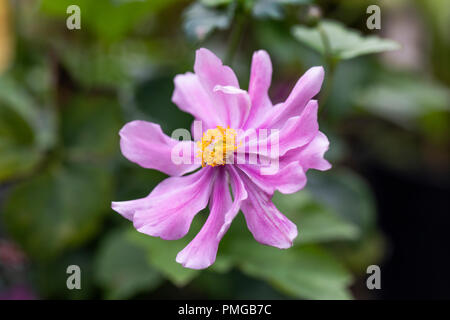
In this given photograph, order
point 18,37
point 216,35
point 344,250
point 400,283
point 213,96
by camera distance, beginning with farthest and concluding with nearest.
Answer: point 216,35 → point 400,283 → point 18,37 → point 344,250 → point 213,96

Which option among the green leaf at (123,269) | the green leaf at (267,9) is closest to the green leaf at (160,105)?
the green leaf at (123,269)

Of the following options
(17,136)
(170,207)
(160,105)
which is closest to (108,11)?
(160,105)

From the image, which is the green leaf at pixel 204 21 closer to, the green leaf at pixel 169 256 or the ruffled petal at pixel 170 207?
the ruffled petal at pixel 170 207

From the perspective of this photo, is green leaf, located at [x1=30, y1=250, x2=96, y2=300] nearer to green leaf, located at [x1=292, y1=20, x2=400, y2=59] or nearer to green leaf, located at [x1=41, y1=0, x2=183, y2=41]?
green leaf, located at [x1=41, y1=0, x2=183, y2=41]

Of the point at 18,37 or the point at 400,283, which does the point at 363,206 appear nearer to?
the point at 400,283

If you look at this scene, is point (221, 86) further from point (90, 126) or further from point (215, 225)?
point (90, 126)

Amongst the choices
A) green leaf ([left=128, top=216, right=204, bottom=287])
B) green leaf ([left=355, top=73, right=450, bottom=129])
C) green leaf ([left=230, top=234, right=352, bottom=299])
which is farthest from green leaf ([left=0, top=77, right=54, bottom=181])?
green leaf ([left=355, top=73, right=450, bottom=129])

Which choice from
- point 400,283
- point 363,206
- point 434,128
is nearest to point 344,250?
point 363,206
